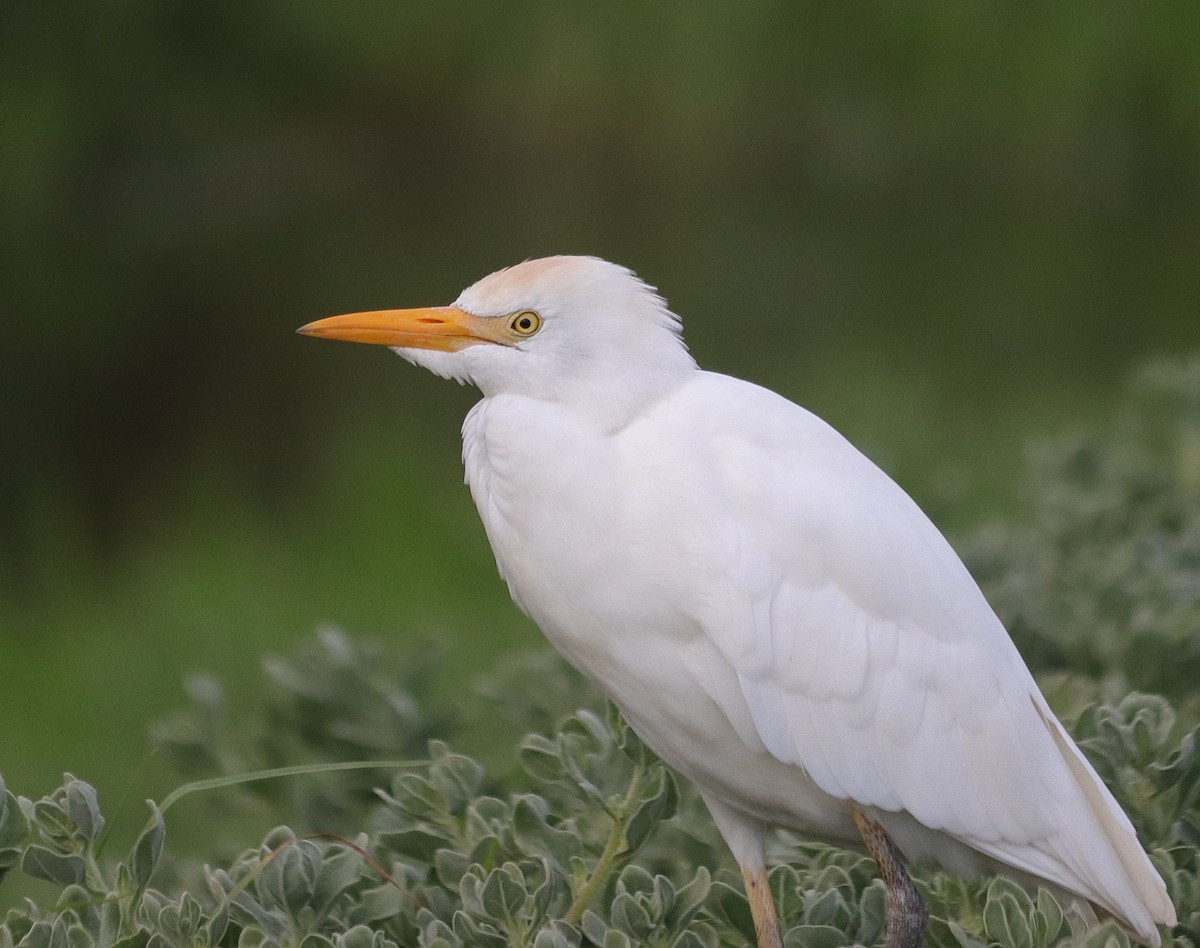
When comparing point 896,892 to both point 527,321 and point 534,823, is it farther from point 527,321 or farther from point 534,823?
point 527,321

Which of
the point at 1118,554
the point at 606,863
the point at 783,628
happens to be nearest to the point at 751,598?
the point at 783,628

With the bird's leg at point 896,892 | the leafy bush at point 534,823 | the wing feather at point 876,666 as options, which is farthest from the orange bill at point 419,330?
the bird's leg at point 896,892

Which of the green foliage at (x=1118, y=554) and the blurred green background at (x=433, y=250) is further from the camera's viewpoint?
the blurred green background at (x=433, y=250)

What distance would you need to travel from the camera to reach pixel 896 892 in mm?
2158

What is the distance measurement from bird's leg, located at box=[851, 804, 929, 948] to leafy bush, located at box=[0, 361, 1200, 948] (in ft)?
0.21

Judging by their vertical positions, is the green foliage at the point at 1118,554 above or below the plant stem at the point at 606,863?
above

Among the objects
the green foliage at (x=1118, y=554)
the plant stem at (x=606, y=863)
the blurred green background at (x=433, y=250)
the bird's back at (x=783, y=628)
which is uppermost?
the blurred green background at (x=433, y=250)

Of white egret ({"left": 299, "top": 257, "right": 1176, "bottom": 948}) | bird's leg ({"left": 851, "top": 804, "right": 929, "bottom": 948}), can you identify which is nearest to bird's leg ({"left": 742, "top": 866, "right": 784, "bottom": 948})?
white egret ({"left": 299, "top": 257, "right": 1176, "bottom": 948})

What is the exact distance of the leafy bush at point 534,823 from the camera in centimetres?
200

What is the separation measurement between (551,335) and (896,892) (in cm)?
87

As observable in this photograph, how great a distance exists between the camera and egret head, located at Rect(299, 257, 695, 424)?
2.21 meters

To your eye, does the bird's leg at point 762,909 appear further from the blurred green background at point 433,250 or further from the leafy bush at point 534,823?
the blurred green background at point 433,250

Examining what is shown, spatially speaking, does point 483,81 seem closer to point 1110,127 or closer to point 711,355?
point 1110,127

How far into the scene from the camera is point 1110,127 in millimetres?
13594
